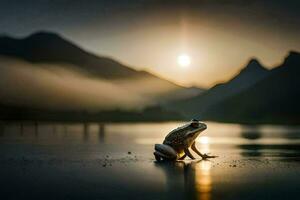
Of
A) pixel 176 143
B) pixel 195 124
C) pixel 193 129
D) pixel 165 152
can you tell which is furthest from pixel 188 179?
pixel 195 124

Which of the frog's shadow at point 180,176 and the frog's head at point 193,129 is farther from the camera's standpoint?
the frog's head at point 193,129

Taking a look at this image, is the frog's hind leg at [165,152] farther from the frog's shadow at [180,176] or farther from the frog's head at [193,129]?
the frog's head at [193,129]

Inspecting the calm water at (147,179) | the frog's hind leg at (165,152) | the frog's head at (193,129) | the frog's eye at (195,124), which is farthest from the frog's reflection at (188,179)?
the frog's eye at (195,124)

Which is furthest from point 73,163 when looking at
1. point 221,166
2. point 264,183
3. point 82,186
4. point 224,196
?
point 224,196

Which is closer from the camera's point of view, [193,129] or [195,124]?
[193,129]

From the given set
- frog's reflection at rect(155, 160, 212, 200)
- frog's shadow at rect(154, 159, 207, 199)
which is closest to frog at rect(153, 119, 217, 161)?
frog's shadow at rect(154, 159, 207, 199)

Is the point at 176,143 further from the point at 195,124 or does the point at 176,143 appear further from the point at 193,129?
the point at 195,124

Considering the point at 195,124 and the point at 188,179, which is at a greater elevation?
the point at 195,124

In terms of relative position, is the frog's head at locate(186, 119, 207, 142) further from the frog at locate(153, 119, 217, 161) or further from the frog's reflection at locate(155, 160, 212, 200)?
the frog's reflection at locate(155, 160, 212, 200)

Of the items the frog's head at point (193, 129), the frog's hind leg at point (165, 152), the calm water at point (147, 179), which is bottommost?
the calm water at point (147, 179)
